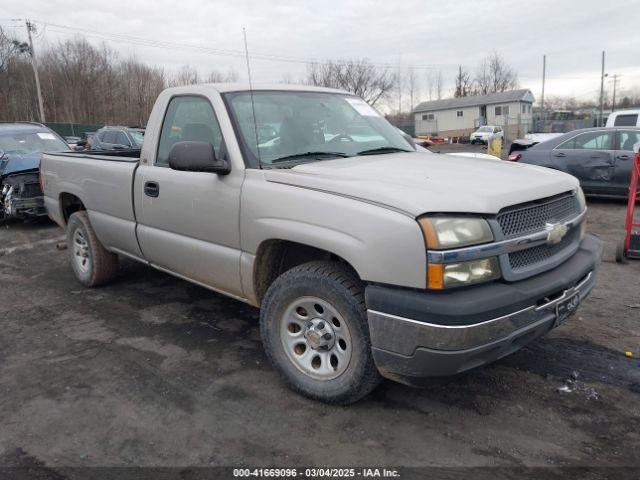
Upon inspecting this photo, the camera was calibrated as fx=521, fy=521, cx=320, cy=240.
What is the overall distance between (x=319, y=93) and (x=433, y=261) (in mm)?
2327

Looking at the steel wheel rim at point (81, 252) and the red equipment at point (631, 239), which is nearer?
the steel wheel rim at point (81, 252)

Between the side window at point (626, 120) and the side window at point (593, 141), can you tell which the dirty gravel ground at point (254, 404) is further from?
the side window at point (626, 120)

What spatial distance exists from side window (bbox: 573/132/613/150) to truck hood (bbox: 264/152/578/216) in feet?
25.4

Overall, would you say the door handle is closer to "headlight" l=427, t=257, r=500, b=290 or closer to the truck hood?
the truck hood

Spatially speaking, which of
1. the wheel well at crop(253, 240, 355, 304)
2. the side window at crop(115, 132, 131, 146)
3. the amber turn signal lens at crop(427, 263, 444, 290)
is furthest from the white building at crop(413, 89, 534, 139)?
the amber turn signal lens at crop(427, 263, 444, 290)

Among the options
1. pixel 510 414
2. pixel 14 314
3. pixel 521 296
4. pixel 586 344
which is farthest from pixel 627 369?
pixel 14 314

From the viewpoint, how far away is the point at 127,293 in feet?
17.9

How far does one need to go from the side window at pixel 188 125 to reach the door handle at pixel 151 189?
0.19 metres

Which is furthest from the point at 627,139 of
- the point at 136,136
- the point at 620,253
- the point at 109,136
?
the point at 109,136

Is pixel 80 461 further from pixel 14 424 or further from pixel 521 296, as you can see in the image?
pixel 521 296

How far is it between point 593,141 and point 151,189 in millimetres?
9224

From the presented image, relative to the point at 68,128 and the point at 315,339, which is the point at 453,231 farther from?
the point at 68,128

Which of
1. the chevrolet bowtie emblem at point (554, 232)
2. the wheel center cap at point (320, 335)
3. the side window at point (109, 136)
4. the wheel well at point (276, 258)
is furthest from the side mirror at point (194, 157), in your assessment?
the side window at point (109, 136)

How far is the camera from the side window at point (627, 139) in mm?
9805
